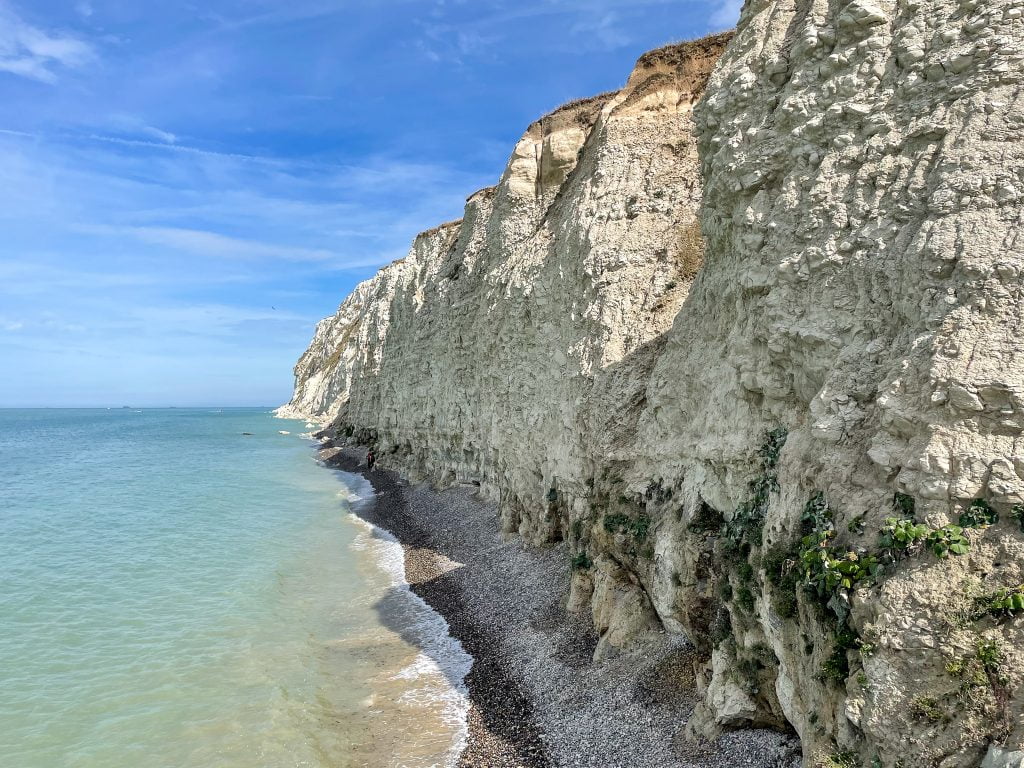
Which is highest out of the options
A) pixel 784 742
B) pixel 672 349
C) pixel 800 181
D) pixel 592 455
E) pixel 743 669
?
pixel 800 181

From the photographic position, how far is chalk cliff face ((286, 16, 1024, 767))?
20.8 feet

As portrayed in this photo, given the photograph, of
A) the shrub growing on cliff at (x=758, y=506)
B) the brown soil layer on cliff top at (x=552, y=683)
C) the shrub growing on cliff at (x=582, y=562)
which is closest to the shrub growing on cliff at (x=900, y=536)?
the shrub growing on cliff at (x=758, y=506)

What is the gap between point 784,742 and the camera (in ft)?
30.2

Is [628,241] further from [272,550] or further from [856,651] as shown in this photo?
[272,550]

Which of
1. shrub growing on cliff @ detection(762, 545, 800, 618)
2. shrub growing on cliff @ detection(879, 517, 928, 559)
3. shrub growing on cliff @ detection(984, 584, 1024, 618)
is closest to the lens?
shrub growing on cliff @ detection(984, 584, 1024, 618)

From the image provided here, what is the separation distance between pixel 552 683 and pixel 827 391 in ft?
29.4

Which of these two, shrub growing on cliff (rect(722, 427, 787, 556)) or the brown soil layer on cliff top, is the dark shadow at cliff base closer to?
the brown soil layer on cliff top

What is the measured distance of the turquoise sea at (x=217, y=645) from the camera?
42.1 ft

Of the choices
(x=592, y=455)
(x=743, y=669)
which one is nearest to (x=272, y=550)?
(x=592, y=455)

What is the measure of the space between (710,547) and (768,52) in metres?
9.04

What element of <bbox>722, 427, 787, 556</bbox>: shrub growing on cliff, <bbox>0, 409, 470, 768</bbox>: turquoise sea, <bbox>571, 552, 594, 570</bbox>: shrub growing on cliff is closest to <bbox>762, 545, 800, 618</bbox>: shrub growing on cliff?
<bbox>722, 427, 787, 556</bbox>: shrub growing on cliff

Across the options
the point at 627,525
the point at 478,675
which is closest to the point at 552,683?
the point at 478,675

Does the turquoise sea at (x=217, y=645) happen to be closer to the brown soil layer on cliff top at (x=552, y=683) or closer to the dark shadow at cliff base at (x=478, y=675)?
the dark shadow at cliff base at (x=478, y=675)

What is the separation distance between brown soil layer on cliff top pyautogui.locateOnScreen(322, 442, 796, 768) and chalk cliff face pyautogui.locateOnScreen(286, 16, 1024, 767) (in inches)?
23.8
